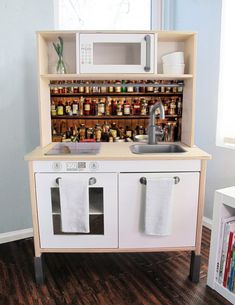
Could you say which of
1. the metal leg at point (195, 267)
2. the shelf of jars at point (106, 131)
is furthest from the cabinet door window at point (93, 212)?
the shelf of jars at point (106, 131)

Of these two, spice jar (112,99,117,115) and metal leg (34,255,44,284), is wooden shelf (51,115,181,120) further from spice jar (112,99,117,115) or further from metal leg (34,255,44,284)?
metal leg (34,255,44,284)

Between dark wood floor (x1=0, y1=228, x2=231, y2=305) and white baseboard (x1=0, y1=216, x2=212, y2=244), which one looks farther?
white baseboard (x1=0, y1=216, x2=212, y2=244)

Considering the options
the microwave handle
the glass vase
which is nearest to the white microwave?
the microwave handle

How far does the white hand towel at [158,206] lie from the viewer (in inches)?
63.8

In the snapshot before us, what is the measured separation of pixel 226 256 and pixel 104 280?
0.80 metres

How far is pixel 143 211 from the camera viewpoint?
1693mm

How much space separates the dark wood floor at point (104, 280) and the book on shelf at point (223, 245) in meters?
0.13

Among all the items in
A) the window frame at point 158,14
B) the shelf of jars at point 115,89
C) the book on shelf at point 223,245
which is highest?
the window frame at point 158,14

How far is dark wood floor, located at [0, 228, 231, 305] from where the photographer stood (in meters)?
1.60

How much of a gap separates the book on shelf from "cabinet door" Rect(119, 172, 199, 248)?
0.56 feet

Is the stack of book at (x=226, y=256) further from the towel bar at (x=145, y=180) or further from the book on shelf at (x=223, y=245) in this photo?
the towel bar at (x=145, y=180)

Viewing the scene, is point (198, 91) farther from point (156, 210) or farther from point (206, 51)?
point (156, 210)

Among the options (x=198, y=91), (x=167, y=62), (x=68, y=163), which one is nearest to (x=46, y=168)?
(x=68, y=163)

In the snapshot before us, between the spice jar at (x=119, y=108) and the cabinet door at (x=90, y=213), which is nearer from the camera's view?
the cabinet door at (x=90, y=213)
